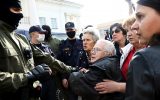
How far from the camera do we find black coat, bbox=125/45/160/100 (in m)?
Answer: 1.48

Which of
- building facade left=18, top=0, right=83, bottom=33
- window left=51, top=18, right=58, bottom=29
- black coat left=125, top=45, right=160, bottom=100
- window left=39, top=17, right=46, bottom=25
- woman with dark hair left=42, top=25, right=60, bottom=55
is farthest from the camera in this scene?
window left=51, top=18, right=58, bottom=29

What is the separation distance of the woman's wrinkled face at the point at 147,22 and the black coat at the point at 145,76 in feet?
0.29

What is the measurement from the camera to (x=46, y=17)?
3547cm

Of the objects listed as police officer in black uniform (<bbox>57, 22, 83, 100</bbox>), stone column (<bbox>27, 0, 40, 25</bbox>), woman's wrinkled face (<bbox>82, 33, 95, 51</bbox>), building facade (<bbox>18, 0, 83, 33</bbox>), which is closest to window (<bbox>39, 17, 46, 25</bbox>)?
building facade (<bbox>18, 0, 83, 33</bbox>)

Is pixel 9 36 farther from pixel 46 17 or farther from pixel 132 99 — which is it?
pixel 46 17

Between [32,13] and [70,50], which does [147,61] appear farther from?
[32,13]

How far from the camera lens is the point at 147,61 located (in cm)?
151

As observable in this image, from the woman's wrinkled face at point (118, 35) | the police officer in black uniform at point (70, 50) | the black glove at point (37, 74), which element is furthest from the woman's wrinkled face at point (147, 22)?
the police officer in black uniform at point (70, 50)

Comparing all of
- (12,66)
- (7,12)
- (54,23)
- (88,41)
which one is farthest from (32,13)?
(12,66)

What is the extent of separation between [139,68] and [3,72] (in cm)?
182

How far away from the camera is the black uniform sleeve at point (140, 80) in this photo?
148cm

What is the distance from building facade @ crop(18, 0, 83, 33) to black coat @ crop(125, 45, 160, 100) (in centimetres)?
2783

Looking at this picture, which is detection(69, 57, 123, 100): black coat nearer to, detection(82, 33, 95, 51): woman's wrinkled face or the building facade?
detection(82, 33, 95, 51): woman's wrinkled face

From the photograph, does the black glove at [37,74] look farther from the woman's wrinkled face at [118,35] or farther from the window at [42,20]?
the window at [42,20]
